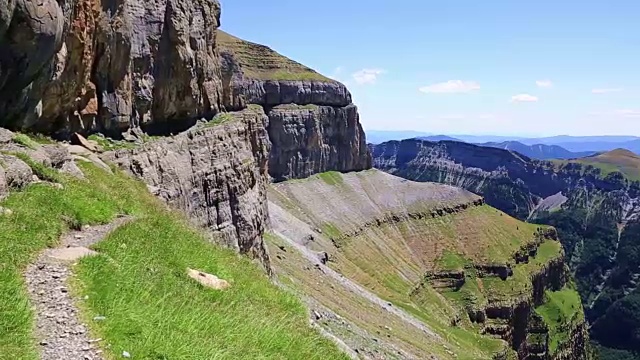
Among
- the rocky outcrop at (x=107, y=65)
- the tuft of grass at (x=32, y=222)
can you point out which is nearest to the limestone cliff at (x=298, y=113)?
the rocky outcrop at (x=107, y=65)

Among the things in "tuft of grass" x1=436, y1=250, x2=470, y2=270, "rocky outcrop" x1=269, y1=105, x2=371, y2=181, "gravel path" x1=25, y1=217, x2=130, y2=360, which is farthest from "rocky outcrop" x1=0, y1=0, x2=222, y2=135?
"rocky outcrop" x1=269, y1=105, x2=371, y2=181

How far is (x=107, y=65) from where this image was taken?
40688 millimetres

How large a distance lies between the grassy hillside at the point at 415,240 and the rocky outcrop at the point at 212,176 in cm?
4761

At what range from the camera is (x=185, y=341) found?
1329 centimetres

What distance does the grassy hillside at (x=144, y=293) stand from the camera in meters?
12.7

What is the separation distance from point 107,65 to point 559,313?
153 m

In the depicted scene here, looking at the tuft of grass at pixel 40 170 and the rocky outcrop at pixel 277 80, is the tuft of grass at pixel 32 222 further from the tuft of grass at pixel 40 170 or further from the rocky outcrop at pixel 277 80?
the rocky outcrop at pixel 277 80

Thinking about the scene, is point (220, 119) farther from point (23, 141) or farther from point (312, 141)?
point (312, 141)

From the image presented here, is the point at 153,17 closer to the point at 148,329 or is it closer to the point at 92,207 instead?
the point at 92,207

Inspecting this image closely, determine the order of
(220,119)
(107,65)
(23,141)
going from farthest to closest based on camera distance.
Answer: (220,119) → (107,65) → (23,141)

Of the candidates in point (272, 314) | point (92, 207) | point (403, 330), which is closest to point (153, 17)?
point (92, 207)

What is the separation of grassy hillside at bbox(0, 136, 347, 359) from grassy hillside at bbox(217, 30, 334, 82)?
149660 millimetres

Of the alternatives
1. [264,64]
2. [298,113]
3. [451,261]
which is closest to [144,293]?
[451,261]

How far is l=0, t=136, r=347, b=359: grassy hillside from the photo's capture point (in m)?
12.7
